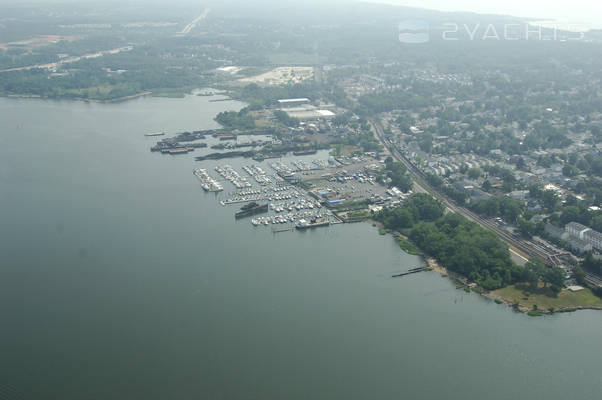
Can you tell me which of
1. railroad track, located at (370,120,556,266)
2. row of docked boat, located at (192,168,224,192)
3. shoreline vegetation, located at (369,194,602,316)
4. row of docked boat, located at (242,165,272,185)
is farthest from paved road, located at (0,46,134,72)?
shoreline vegetation, located at (369,194,602,316)

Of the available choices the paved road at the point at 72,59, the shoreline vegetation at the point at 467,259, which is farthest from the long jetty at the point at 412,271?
the paved road at the point at 72,59

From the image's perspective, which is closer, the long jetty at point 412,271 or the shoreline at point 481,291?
the shoreline at point 481,291

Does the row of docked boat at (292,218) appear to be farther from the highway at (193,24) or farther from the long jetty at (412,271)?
the highway at (193,24)

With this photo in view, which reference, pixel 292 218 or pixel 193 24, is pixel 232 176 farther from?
pixel 193 24

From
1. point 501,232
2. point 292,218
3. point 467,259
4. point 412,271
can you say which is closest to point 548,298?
point 467,259

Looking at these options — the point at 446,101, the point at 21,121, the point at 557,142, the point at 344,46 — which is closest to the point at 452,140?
the point at 557,142

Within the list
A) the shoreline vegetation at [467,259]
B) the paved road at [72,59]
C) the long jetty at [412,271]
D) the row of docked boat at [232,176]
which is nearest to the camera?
the shoreline vegetation at [467,259]
